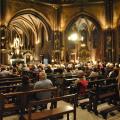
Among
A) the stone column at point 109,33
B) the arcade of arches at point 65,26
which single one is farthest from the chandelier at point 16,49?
the stone column at point 109,33

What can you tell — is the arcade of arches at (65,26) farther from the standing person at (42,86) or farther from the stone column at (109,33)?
the standing person at (42,86)

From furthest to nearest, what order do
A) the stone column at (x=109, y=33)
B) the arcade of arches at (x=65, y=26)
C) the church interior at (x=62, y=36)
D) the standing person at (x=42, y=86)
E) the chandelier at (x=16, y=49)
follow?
the chandelier at (x=16, y=49), the stone column at (x=109, y=33), the arcade of arches at (x=65, y=26), the church interior at (x=62, y=36), the standing person at (x=42, y=86)

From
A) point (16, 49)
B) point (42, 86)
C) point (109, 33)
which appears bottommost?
point (42, 86)

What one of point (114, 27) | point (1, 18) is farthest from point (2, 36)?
point (114, 27)

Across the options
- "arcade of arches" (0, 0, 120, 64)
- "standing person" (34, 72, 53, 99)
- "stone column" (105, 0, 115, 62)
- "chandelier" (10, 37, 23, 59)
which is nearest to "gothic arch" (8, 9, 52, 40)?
"arcade of arches" (0, 0, 120, 64)

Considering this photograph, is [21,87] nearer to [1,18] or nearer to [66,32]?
[1,18]

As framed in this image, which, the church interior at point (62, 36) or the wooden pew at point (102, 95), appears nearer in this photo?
the wooden pew at point (102, 95)

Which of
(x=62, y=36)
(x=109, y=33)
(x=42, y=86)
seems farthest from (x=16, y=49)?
(x=42, y=86)

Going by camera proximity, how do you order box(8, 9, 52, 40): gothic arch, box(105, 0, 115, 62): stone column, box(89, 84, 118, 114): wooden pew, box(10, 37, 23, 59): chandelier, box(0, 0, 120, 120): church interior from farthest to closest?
box(10, 37, 23, 59): chandelier, box(8, 9, 52, 40): gothic arch, box(105, 0, 115, 62): stone column, box(0, 0, 120, 120): church interior, box(89, 84, 118, 114): wooden pew

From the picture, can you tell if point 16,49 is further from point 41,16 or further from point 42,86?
point 42,86

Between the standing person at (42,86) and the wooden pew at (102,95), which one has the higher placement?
the standing person at (42,86)

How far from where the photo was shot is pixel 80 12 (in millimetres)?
29938

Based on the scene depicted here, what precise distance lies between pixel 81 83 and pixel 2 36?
1700cm

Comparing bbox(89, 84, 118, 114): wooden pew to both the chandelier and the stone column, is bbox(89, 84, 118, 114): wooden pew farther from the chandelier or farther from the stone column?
the chandelier
